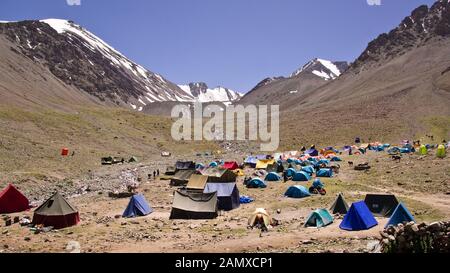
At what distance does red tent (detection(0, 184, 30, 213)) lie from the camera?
2806cm

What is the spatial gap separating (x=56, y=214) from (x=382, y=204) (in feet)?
61.4

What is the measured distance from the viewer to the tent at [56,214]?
77.3 feet

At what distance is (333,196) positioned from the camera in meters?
30.5

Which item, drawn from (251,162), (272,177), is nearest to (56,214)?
(272,177)

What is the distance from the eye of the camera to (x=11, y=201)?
2831cm

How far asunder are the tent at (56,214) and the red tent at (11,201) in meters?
5.45

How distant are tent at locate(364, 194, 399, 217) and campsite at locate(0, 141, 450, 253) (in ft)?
0.18

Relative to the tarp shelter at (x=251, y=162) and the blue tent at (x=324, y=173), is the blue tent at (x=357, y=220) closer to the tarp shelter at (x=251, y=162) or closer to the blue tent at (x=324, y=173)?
the blue tent at (x=324, y=173)

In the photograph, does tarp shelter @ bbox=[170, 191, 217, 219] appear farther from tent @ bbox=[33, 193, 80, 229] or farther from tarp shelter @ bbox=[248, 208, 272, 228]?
tent @ bbox=[33, 193, 80, 229]

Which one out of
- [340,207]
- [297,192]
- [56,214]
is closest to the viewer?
[56,214]

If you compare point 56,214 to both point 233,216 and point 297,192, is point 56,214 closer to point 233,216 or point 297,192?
point 233,216

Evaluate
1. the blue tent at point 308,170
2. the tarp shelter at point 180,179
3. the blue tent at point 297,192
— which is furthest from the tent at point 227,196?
the blue tent at point 308,170

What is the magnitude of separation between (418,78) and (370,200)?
377 feet

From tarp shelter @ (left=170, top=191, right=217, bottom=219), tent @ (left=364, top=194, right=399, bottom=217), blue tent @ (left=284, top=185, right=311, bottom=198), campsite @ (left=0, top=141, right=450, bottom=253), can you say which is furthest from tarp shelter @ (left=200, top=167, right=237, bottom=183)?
tent @ (left=364, top=194, right=399, bottom=217)
